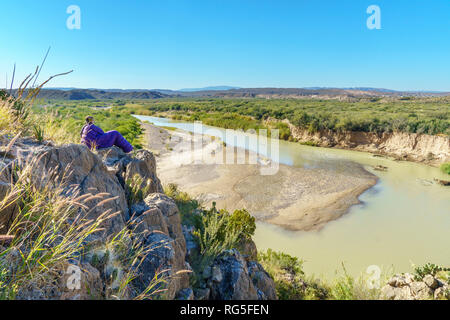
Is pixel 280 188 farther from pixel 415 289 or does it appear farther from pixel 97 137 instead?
pixel 97 137

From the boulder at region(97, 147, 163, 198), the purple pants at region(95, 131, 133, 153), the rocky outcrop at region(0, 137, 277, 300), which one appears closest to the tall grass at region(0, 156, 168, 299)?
the rocky outcrop at region(0, 137, 277, 300)

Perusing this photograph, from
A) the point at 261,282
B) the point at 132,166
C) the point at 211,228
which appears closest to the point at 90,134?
the point at 132,166

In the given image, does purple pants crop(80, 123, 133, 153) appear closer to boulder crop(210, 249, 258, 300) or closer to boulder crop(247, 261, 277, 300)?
boulder crop(210, 249, 258, 300)

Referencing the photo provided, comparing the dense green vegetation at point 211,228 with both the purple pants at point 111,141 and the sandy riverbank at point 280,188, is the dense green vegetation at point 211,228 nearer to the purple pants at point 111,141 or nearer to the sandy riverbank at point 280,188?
the purple pants at point 111,141

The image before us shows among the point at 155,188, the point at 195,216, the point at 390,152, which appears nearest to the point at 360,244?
the point at 195,216

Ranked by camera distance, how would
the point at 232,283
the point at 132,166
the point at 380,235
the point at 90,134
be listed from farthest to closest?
the point at 380,235, the point at 90,134, the point at 132,166, the point at 232,283

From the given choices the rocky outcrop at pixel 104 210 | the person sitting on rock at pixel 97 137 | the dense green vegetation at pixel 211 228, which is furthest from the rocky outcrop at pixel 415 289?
the person sitting on rock at pixel 97 137
